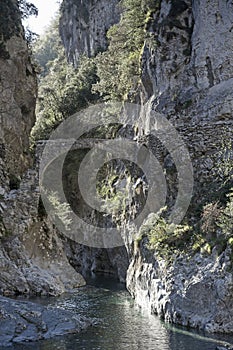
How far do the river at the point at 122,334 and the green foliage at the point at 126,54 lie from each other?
17.7m

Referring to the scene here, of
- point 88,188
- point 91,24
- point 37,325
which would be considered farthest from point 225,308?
point 91,24

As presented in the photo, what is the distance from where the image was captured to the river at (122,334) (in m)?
16.6

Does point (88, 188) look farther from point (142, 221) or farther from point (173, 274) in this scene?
point (173, 274)

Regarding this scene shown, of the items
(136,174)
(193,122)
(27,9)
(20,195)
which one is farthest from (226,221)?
(27,9)

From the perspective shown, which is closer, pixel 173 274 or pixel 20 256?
pixel 173 274

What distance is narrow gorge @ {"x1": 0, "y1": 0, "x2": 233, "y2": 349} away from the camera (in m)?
19.5

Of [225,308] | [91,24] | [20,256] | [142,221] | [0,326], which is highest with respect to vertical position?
[91,24]

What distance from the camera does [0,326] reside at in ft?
58.7

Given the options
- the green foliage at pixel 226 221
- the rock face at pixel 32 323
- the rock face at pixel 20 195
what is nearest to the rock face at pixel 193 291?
the green foliage at pixel 226 221

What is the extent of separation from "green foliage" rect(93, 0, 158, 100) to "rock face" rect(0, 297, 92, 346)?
20717 millimetres

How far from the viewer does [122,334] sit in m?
18.4

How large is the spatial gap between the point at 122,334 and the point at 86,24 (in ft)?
158

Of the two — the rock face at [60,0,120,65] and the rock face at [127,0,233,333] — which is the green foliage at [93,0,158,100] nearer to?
the rock face at [127,0,233,333]

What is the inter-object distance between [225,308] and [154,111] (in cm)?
1601
